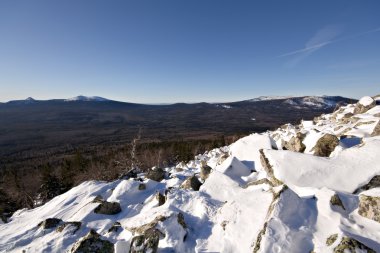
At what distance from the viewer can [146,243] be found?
327 inches

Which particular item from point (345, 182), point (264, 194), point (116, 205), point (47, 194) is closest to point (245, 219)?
point (264, 194)

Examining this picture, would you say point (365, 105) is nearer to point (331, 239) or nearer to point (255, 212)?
point (255, 212)

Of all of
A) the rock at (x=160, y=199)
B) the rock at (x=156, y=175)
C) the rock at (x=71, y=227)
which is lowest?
the rock at (x=156, y=175)

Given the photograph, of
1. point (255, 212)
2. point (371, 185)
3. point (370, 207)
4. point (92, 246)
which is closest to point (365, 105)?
point (371, 185)

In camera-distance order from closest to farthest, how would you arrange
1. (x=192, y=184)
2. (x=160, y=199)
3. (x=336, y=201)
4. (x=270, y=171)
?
(x=336, y=201)
(x=270, y=171)
(x=160, y=199)
(x=192, y=184)

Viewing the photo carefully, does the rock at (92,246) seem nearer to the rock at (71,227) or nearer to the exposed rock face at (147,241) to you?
the exposed rock face at (147,241)

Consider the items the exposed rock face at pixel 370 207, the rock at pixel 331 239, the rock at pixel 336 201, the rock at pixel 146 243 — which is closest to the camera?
the rock at pixel 331 239

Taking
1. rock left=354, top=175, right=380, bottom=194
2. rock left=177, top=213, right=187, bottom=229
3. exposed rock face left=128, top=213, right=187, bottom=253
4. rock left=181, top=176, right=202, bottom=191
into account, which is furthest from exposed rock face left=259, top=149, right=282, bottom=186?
exposed rock face left=128, top=213, right=187, bottom=253

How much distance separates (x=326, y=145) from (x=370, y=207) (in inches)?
232

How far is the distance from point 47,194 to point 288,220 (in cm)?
5128

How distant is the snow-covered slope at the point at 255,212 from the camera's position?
726 centimetres

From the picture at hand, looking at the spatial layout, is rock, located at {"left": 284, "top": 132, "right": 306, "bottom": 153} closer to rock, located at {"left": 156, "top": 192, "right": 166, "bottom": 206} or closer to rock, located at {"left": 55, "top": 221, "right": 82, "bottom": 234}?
rock, located at {"left": 156, "top": 192, "right": 166, "bottom": 206}

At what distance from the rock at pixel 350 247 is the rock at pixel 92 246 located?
287 inches

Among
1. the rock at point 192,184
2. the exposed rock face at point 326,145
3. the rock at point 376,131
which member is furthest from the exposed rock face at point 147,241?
the rock at point 376,131
